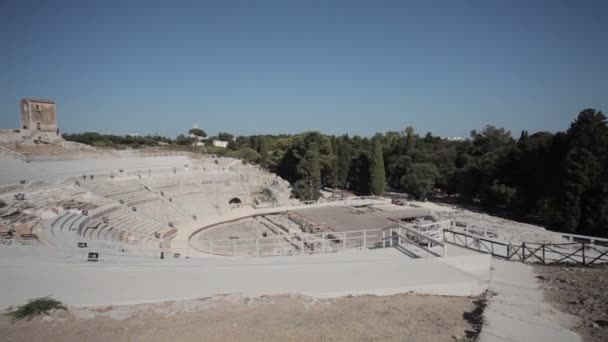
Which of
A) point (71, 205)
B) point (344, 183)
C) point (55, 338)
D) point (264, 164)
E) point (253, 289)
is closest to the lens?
point (55, 338)

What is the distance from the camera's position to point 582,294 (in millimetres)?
7090

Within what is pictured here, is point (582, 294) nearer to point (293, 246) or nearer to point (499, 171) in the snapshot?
point (293, 246)

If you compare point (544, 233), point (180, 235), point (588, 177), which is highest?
point (588, 177)

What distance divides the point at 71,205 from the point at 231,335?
16.6 m

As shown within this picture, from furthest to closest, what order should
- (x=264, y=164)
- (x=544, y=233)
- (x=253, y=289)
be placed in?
(x=264, y=164), (x=544, y=233), (x=253, y=289)

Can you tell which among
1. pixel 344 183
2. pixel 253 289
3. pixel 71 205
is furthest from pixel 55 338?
pixel 344 183

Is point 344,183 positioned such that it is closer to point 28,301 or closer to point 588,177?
point 588,177

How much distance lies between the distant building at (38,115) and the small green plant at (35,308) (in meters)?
40.5

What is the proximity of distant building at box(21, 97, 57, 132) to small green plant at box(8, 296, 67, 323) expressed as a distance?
40.5m

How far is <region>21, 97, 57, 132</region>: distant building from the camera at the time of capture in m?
36.7

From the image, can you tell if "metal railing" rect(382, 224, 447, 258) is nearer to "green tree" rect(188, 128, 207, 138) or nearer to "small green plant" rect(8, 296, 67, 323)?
"small green plant" rect(8, 296, 67, 323)

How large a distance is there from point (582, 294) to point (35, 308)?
10900mm

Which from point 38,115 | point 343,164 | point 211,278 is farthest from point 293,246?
point 38,115

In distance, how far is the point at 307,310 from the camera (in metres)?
6.43
